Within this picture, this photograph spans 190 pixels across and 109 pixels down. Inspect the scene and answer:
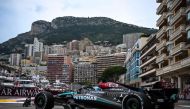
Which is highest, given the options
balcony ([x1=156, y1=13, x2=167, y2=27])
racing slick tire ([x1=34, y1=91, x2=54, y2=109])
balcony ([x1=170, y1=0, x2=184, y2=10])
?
balcony ([x1=170, y1=0, x2=184, y2=10])

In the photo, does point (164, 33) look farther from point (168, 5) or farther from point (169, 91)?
point (169, 91)

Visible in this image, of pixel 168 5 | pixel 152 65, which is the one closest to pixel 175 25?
pixel 168 5

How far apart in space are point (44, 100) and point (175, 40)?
46628 millimetres

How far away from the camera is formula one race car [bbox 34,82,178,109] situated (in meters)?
11.5

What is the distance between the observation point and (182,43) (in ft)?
169

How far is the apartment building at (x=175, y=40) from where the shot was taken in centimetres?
5131

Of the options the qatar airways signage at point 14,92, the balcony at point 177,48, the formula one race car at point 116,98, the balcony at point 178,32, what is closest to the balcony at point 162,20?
the balcony at point 178,32

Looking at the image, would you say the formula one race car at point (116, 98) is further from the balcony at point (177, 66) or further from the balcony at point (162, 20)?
the balcony at point (162, 20)

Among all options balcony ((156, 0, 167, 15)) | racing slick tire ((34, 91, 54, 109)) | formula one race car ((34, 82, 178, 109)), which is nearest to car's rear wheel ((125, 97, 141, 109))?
formula one race car ((34, 82, 178, 109))

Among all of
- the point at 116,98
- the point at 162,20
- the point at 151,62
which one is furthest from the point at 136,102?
the point at 151,62

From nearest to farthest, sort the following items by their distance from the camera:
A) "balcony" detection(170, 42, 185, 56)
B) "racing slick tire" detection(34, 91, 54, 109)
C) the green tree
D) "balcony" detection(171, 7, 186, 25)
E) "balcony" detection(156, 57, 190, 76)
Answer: "racing slick tire" detection(34, 91, 54, 109) → "balcony" detection(156, 57, 190, 76) → "balcony" detection(170, 42, 185, 56) → "balcony" detection(171, 7, 186, 25) → the green tree

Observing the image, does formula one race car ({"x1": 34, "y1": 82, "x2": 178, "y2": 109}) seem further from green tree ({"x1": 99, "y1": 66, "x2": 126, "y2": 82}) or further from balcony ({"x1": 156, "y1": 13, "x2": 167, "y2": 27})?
green tree ({"x1": 99, "y1": 66, "x2": 126, "y2": 82})

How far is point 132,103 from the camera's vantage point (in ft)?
37.8

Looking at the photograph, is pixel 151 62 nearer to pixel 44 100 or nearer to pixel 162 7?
pixel 162 7
